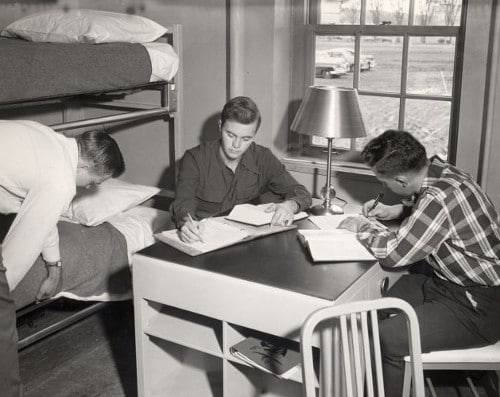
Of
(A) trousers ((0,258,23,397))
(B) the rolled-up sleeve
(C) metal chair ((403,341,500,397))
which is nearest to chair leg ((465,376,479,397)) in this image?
(C) metal chair ((403,341,500,397))

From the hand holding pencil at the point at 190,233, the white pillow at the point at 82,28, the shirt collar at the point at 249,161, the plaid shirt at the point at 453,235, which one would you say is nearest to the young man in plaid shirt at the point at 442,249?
the plaid shirt at the point at 453,235

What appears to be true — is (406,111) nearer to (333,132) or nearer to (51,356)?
(333,132)

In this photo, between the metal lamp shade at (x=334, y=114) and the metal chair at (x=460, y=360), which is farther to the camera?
the metal lamp shade at (x=334, y=114)

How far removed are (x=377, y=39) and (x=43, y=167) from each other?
1919mm

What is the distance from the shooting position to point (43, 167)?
2.04 meters

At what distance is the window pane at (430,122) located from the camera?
10.3ft

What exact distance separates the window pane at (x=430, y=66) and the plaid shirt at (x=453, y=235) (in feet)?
3.50

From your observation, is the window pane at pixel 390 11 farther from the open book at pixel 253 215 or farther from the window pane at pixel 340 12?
the open book at pixel 253 215

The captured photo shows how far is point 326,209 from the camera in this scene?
2.86 m

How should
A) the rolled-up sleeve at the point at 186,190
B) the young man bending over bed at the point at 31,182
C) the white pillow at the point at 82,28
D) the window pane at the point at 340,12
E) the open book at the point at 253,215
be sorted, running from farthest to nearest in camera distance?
the window pane at the point at 340,12, the white pillow at the point at 82,28, the rolled-up sleeve at the point at 186,190, the open book at the point at 253,215, the young man bending over bed at the point at 31,182

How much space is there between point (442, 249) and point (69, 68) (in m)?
1.70

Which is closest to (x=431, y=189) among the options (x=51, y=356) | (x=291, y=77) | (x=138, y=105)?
(x=291, y=77)

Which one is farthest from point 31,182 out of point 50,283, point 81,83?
point 81,83

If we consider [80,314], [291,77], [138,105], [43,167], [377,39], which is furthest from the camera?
[138,105]
